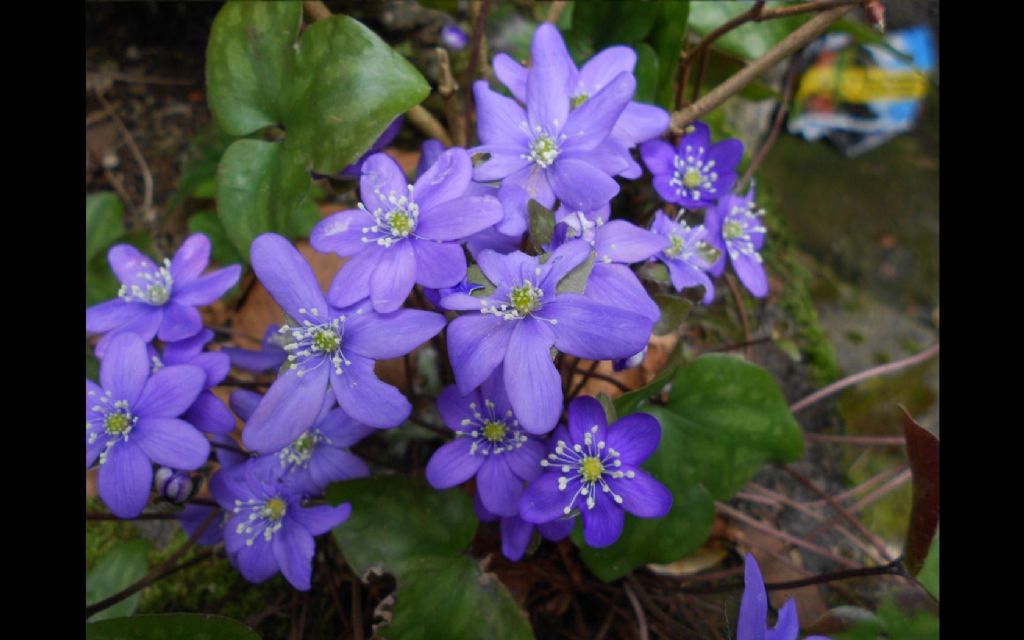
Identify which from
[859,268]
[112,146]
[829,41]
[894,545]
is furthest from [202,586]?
[829,41]

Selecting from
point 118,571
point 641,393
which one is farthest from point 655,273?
point 118,571

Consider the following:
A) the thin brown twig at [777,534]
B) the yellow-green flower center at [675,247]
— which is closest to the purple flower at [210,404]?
the yellow-green flower center at [675,247]

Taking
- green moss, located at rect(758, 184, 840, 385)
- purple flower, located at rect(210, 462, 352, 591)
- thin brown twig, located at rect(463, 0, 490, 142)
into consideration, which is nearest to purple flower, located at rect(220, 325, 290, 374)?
purple flower, located at rect(210, 462, 352, 591)

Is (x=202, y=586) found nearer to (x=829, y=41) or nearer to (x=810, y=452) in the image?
(x=810, y=452)

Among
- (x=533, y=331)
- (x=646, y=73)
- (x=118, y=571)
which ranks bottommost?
(x=118, y=571)

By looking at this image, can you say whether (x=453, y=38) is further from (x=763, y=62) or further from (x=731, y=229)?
(x=731, y=229)
